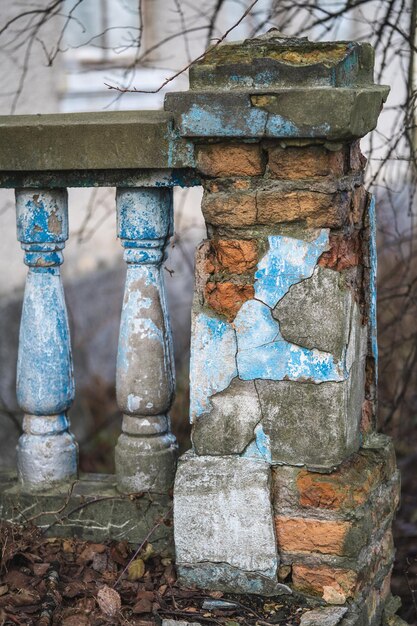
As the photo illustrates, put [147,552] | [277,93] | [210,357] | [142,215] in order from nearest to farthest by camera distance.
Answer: [277,93] → [210,357] → [142,215] → [147,552]

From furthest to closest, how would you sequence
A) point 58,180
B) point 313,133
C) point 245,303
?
1. point 58,180
2. point 245,303
3. point 313,133

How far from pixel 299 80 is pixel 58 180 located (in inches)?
32.2

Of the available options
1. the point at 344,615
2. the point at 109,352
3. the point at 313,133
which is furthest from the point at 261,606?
the point at 109,352

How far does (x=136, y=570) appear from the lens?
3.02 m

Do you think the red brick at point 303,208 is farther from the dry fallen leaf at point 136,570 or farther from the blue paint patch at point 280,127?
the dry fallen leaf at point 136,570

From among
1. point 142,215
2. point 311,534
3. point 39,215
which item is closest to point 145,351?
point 142,215

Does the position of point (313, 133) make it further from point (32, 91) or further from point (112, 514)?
point (32, 91)

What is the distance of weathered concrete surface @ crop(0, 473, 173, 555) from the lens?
311 cm

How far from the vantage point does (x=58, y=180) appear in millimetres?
2984

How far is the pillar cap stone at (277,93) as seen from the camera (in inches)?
101

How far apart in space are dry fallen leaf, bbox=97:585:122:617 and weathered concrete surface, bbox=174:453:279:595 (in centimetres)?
22

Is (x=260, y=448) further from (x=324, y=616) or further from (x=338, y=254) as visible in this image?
(x=338, y=254)

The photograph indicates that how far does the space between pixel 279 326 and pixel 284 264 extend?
0.17 meters

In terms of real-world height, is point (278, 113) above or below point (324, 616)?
above
